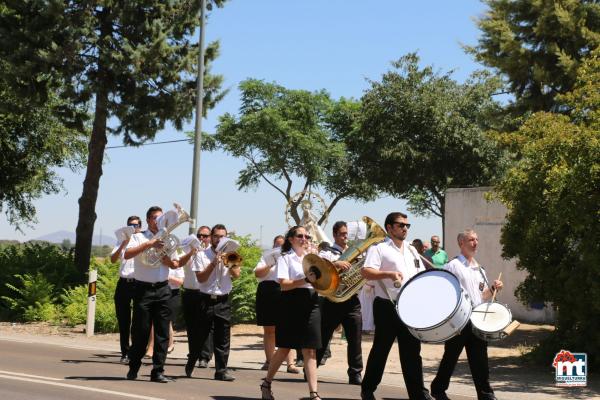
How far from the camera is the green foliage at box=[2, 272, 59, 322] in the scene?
2158cm

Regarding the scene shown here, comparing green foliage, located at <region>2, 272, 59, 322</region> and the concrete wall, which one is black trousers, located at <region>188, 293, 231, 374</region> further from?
the concrete wall

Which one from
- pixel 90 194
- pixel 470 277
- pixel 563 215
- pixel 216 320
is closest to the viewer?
pixel 470 277

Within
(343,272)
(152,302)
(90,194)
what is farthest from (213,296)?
(90,194)

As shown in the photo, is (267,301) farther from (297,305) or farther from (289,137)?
(289,137)

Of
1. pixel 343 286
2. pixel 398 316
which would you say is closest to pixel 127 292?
pixel 343 286

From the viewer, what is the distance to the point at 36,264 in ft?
77.8

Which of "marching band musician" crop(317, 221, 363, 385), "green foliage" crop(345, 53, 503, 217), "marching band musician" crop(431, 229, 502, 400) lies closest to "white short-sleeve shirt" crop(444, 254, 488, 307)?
"marching band musician" crop(431, 229, 502, 400)

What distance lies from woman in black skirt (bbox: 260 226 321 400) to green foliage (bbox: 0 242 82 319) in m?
13.9

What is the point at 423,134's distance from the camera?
121ft

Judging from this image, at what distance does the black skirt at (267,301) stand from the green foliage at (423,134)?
77.3ft

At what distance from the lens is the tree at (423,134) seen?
3647cm

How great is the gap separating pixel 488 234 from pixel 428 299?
1360 centimetres

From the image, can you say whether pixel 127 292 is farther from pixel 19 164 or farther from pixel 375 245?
pixel 19 164

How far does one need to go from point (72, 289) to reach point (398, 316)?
15.7m
